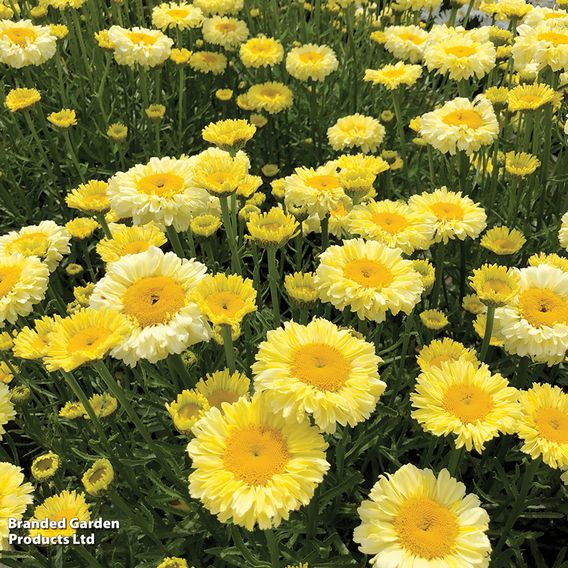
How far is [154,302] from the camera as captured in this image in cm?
149

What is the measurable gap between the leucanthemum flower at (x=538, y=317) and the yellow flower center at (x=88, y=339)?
1104 mm

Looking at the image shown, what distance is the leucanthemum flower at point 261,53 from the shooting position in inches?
135

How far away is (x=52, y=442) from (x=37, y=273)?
1.95 feet

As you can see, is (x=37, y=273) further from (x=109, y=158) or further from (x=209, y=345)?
(x=109, y=158)

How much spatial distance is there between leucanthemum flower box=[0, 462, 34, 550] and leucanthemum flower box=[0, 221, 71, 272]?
78 centimetres

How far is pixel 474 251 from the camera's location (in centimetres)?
278

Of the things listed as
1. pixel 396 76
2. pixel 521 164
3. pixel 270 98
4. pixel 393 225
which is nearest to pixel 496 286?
pixel 393 225

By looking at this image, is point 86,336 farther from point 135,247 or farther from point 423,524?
point 423,524

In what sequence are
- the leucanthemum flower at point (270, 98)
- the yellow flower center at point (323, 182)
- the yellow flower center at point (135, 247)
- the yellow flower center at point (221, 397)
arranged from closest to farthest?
the yellow flower center at point (221, 397)
the yellow flower center at point (135, 247)
the yellow flower center at point (323, 182)
the leucanthemum flower at point (270, 98)

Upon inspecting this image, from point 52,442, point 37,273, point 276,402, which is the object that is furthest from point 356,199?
point 52,442

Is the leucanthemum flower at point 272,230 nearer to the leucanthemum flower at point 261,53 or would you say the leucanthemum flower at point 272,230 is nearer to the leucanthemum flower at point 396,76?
the leucanthemum flower at point 396,76

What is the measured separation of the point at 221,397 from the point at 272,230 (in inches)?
20.5

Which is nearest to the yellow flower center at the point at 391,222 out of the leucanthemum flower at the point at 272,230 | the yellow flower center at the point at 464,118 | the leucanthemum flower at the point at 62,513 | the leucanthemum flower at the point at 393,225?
the leucanthemum flower at the point at 393,225

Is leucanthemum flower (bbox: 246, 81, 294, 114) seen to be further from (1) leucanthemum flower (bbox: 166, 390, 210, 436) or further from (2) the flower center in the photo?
(1) leucanthemum flower (bbox: 166, 390, 210, 436)
